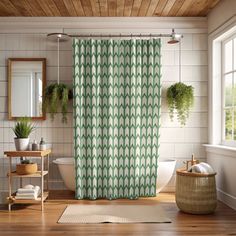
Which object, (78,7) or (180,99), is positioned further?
(180,99)

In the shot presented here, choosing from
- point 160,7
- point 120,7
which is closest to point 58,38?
point 120,7

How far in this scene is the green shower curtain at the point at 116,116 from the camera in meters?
4.92

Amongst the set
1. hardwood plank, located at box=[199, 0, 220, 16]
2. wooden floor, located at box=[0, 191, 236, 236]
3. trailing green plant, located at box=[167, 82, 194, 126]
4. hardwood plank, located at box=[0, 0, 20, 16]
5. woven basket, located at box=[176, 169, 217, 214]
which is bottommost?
wooden floor, located at box=[0, 191, 236, 236]

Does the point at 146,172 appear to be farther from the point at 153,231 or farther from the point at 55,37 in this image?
the point at 55,37

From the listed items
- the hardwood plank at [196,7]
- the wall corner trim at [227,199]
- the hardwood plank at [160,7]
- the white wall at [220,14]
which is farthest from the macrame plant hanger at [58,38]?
the wall corner trim at [227,199]

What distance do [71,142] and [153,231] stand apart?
230cm

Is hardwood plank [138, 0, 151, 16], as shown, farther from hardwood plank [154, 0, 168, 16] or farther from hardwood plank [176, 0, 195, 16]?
hardwood plank [176, 0, 195, 16]

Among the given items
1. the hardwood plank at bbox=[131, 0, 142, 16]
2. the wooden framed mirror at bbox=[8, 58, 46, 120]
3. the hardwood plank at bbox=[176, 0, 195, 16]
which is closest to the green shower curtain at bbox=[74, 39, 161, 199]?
the hardwood plank at bbox=[131, 0, 142, 16]

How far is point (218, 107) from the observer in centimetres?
513

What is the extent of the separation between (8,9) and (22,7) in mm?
226

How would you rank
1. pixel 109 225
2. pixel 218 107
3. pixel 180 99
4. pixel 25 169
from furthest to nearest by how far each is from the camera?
pixel 218 107 < pixel 180 99 < pixel 25 169 < pixel 109 225

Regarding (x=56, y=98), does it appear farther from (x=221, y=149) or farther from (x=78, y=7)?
(x=221, y=149)

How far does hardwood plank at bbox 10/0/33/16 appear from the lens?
15.1 feet

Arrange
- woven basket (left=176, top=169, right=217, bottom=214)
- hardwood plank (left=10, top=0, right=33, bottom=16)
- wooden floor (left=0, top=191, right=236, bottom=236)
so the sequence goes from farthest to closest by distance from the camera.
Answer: hardwood plank (left=10, top=0, right=33, bottom=16) < woven basket (left=176, top=169, right=217, bottom=214) < wooden floor (left=0, top=191, right=236, bottom=236)
